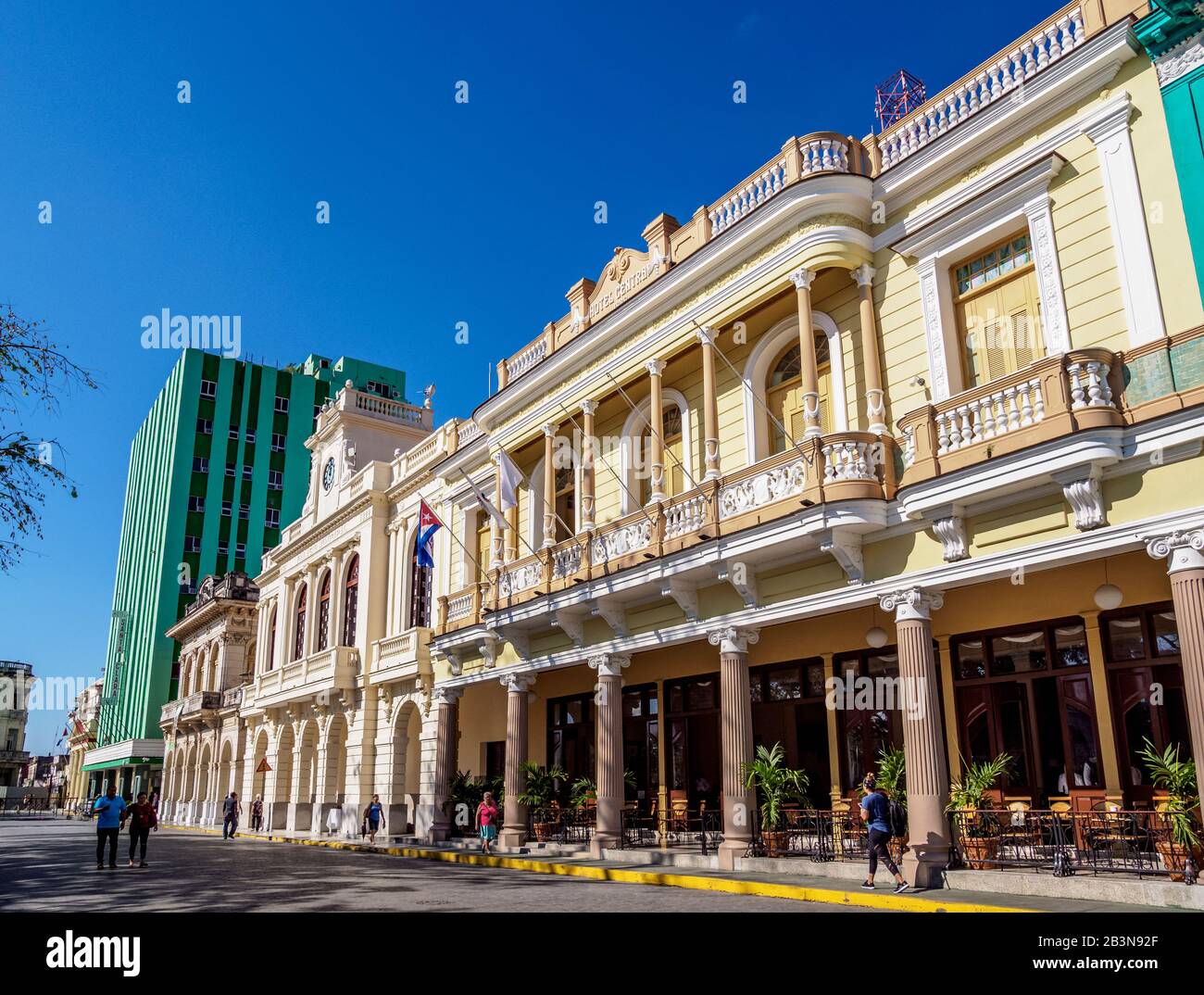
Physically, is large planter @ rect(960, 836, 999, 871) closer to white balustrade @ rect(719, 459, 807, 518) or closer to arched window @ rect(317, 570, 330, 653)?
white balustrade @ rect(719, 459, 807, 518)

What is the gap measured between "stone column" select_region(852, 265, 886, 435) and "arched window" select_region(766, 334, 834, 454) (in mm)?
1061

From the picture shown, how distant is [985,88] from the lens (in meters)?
14.4

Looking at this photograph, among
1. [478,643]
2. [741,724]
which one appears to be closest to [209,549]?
[478,643]

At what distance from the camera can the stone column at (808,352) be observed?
591 inches

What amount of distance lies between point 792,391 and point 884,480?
3.96m

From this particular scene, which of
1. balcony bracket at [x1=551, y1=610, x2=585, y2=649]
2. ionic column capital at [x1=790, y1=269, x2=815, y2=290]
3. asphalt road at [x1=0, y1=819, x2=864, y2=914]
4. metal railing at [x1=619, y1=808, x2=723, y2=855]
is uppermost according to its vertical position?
ionic column capital at [x1=790, y1=269, x2=815, y2=290]

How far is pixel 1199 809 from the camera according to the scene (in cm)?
1033

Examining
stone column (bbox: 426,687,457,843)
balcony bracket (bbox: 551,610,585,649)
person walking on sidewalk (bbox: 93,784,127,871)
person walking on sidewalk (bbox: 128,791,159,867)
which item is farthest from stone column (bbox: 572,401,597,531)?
person walking on sidewalk (bbox: 93,784,127,871)

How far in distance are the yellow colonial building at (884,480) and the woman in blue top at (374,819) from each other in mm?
4347

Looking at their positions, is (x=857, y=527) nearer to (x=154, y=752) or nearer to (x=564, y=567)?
(x=564, y=567)

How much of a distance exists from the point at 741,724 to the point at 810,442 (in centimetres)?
513

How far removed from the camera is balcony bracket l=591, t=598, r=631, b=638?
1944 cm

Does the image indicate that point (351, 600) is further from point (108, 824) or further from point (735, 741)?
point (735, 741)
